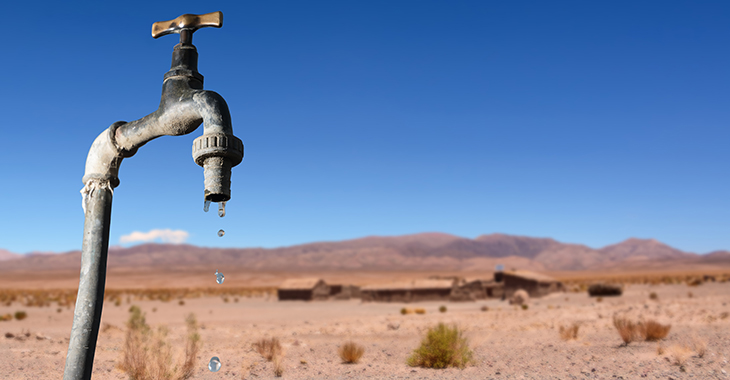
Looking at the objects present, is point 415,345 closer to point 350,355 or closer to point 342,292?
point 350,355

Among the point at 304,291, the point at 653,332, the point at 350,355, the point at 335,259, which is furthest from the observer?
the point at 335,259

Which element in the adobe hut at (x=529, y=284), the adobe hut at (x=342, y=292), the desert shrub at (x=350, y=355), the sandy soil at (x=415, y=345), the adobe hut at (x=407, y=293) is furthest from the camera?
the adobe hut at (x=342, y=292)

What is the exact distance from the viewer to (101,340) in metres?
13.7

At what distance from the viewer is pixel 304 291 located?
34.2 m

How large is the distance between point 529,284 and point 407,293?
855cm

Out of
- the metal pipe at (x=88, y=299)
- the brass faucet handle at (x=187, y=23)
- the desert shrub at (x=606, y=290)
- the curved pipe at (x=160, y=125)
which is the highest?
the brass faucet handle at (x=187, y=23)

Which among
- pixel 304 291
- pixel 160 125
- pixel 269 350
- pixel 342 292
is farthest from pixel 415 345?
pixel 342 292

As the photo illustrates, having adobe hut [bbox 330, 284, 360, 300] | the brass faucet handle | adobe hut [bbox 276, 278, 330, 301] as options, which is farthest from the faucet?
adobe hut [bbox 330, 284, 360, 300]

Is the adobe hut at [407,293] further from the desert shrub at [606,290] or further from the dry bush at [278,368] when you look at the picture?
the dry bush at [278,368]

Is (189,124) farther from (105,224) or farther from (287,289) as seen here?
(287,289)

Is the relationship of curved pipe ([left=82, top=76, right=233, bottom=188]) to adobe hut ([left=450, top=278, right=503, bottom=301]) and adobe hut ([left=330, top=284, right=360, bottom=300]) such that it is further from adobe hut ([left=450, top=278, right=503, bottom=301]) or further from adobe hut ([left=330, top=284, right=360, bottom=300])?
adobe hut ([left=330, top=284, right=360, bottom=300])

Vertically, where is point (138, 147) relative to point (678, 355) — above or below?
above

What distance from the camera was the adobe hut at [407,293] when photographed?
30.6 meters

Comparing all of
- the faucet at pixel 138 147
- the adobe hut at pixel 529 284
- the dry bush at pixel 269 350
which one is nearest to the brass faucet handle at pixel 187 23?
the faucet at pixel 138 147
